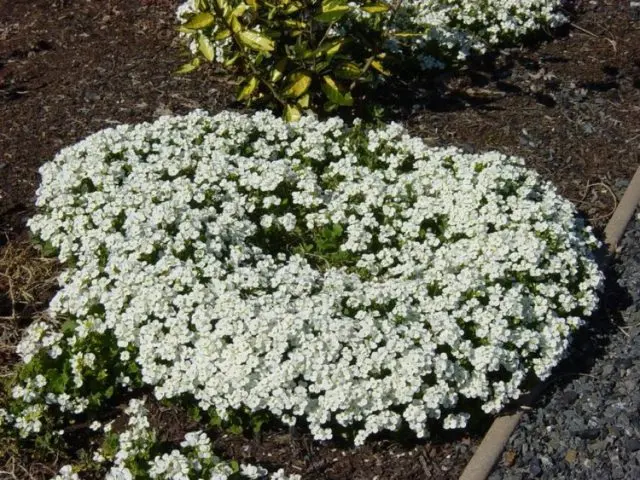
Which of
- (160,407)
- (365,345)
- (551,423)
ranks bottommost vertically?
(160,407)

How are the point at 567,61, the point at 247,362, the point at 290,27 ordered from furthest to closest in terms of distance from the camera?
the point at 567,61, the point at 290,27, the point at 247,362

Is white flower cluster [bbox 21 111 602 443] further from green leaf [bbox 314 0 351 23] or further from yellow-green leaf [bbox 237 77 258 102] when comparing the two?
green leaf [bbox 314 0 351 23]

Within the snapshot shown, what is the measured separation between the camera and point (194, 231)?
4.57 meters

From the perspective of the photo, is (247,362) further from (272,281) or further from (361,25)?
(361,25)

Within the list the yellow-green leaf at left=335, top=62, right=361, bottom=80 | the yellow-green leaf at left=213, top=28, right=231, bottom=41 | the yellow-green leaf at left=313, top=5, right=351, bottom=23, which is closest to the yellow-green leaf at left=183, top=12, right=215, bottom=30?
the yellow-green leaf at left=213, top=28, right=231, bottom=41

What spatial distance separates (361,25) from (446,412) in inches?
130

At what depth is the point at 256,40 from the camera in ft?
17.8

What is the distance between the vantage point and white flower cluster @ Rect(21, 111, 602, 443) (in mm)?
4047

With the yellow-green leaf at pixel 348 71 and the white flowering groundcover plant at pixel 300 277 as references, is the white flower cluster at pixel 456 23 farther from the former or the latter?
the white flowering groundcover plant at pixel 300 277

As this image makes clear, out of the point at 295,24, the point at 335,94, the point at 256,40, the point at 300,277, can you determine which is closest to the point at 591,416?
the point at 300,277

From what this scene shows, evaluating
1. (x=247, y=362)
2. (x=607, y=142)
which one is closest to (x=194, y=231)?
(x=247, y=362)

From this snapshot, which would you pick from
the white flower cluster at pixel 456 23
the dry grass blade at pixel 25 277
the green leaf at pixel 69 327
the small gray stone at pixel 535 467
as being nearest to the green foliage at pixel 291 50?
the white flower cluster at pixel 456 23

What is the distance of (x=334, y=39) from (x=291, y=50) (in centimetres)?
30

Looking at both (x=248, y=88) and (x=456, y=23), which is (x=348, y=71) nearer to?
(x=248, y=88)
